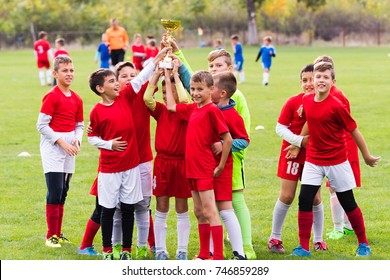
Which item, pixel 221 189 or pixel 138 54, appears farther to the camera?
pixel 138 54

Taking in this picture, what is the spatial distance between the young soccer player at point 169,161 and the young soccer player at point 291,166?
3.20 ft

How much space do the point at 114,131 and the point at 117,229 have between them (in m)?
0.97

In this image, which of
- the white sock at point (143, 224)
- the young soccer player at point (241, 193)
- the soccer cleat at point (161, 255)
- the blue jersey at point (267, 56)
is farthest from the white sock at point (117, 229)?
the blue jersey at point (267, 56)

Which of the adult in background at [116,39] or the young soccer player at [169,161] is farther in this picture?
the adult in background at [116,39]

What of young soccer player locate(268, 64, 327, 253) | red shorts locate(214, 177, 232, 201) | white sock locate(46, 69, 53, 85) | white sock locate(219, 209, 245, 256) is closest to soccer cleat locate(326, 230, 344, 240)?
young soccer player locate(268, 64, 327, 253)

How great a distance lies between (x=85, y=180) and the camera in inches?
452

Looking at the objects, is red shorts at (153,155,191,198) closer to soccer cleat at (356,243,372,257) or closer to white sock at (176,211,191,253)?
white sock at (176,211,191,253)

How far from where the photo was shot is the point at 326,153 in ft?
23.3

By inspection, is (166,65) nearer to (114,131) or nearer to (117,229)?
(114,131)

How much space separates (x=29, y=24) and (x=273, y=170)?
65978 millimetres

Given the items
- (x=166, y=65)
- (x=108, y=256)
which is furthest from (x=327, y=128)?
(x=108, y=256)

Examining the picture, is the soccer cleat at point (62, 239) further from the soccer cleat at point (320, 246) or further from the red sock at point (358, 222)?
the red sock at point (358, 222)

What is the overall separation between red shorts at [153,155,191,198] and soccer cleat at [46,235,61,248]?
1.33 m

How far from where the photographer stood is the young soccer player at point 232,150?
682cm
